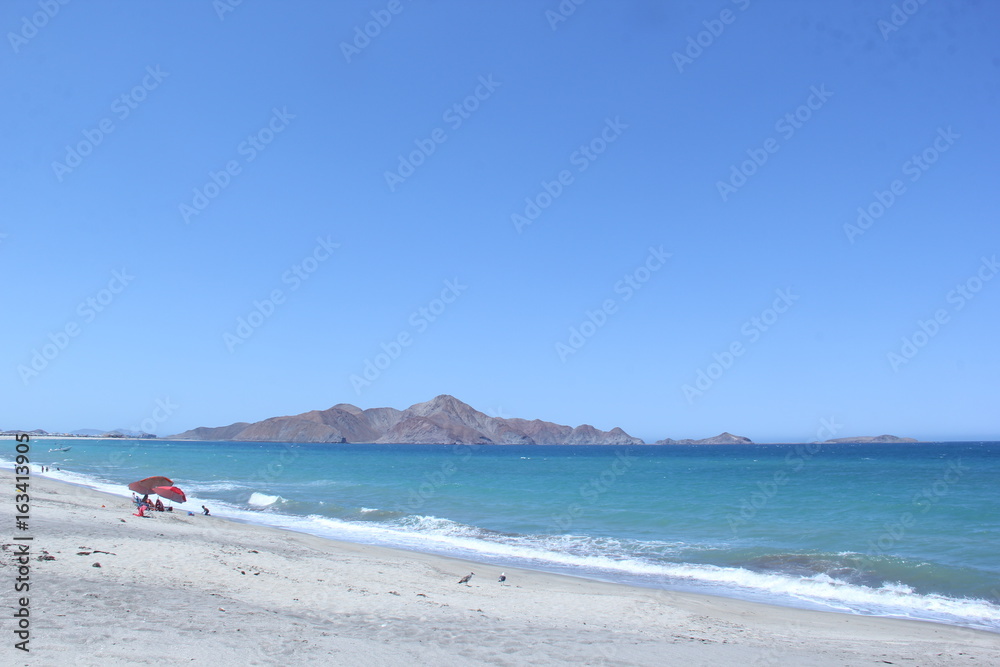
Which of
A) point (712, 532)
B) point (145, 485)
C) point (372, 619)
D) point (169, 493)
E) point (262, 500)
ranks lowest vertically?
point (262, 500)

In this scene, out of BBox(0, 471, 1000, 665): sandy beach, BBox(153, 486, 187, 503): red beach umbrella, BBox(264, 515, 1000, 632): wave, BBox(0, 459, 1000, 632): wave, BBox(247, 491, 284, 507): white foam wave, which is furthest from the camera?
BBox(247, 491, 284, 507): white foam wave

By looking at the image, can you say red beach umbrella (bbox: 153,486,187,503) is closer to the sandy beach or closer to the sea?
the sea

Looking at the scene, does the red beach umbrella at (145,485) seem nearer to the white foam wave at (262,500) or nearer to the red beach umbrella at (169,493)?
the red beach umbrella at (169,493)

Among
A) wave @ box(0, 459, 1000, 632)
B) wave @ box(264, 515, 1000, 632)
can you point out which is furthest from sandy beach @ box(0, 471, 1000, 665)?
wave @ box(0, 459, 1000, 632)

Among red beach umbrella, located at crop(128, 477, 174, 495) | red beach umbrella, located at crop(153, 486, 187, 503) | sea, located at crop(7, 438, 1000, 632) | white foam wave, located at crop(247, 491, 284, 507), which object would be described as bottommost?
white foam wave, located at crop(247, 491, 284, 507)

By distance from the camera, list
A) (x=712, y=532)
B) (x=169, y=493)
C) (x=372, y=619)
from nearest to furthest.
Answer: (x=372, y=619)
(x=712, y=532)
(x=169, y=493)

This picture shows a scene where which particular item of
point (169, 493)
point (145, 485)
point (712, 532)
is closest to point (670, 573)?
point (712, 532)

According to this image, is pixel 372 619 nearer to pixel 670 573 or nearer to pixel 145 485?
pixel 670 573

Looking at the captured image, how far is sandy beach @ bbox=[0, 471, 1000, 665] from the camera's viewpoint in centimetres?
737

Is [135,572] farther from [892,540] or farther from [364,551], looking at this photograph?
[892,540]

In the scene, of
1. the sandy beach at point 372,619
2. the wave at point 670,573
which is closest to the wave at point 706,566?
the wave at point 670,573

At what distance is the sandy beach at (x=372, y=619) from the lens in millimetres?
7371

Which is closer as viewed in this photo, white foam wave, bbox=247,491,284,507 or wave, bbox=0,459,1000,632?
wave, bbox=0,459,1000,632

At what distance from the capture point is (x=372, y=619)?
30.6ft
